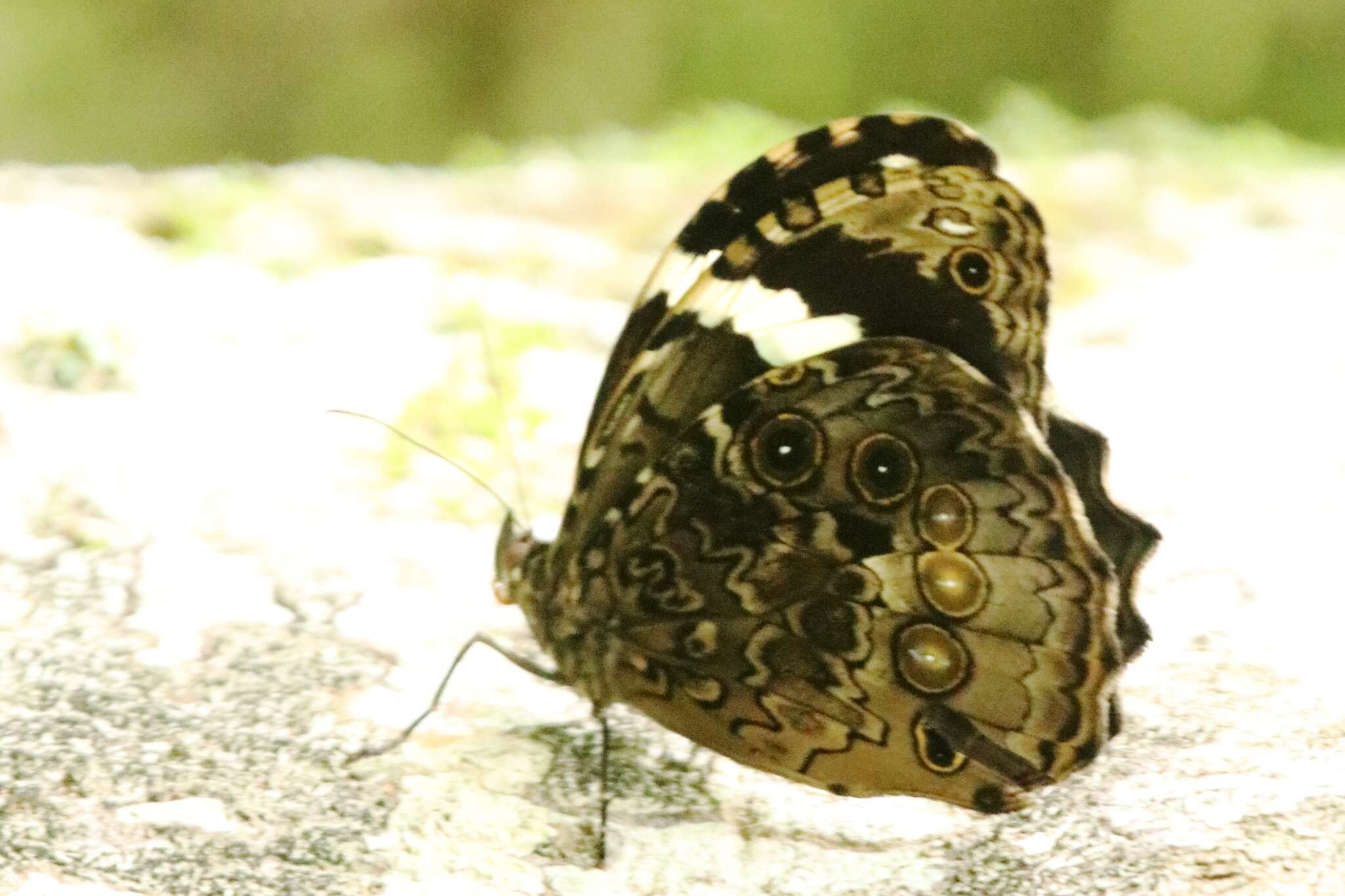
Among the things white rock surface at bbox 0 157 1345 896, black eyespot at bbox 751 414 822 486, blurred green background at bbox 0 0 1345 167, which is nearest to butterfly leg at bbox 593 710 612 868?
white rock surface at bbox 0 157 1345 896

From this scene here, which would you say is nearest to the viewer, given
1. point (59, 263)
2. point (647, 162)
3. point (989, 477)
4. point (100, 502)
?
point (989, 477)

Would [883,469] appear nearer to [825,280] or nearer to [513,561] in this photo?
[825,280]

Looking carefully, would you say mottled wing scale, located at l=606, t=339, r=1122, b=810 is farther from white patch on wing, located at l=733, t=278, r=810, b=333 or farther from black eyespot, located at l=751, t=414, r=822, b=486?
white patch on wing, located at l=733, t=278, r=810, b=333

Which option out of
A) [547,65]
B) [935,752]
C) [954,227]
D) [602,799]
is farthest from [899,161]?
[547,65]

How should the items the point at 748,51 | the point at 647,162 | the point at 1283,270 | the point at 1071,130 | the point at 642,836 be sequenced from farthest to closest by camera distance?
the point at 748,51
the point at 1071,130
the point at 647,162
the point at 1283,270
the point at 642,836

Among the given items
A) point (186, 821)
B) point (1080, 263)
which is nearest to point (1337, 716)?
point (186, 821)

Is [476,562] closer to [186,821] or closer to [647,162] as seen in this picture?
[186,821]
